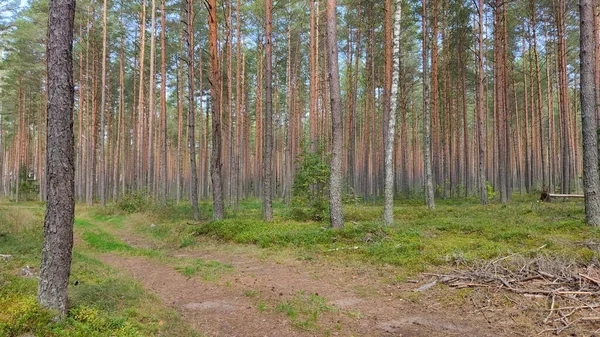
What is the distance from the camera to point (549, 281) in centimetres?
491

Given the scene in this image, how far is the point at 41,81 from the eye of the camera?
1037 inches

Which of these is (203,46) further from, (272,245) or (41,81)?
(272,245)

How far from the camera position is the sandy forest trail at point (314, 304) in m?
4.13

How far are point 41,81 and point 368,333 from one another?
32.8 meters

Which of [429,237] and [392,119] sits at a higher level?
[392,119]

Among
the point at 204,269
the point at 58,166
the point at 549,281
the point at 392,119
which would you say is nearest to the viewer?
the point at 58,166

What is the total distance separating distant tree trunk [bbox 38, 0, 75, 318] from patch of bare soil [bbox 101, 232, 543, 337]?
1739 mm

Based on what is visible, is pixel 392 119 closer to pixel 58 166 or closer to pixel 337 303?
pixel 337 303

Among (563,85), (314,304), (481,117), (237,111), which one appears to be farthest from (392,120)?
(563,85)

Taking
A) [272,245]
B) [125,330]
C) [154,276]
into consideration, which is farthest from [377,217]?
[125,330]

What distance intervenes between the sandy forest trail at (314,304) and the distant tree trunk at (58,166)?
1724 millimetres

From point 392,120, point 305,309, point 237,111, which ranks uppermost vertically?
point 237,111

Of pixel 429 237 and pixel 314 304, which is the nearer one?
pixel 314 304

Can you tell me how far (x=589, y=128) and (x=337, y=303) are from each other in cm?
840
